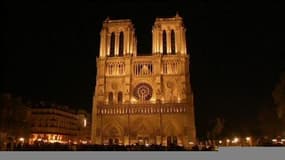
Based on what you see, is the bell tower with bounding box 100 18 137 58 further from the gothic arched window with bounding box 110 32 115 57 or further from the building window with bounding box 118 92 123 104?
the building window with bounding box 118 92 123 104

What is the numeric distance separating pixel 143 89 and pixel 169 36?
13.3 meters

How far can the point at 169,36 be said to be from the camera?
76.4 meters

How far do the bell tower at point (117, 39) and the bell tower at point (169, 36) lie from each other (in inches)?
211

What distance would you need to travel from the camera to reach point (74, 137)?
3903 inches

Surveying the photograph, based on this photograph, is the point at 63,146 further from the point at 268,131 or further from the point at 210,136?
the point at 210,136

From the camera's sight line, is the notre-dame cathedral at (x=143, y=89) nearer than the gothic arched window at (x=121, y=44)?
Yes

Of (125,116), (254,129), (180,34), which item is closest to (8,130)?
(125,116)

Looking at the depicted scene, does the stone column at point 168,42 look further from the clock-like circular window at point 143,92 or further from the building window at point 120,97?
the building window at point 120,97

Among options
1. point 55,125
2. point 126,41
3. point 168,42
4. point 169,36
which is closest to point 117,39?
point 126,41

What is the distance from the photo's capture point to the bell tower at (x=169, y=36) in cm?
7519

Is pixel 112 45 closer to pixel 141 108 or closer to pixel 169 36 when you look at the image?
pixel 169 36

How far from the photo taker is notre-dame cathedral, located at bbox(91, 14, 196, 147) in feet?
226

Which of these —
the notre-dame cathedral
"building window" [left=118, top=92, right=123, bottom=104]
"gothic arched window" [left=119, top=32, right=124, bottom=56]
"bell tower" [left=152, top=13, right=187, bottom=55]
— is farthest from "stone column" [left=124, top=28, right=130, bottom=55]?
"building window" [left=118, top=92, right=123, bottom=104]

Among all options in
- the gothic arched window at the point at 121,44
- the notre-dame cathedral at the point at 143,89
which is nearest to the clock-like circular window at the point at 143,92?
the notre-dame cathedral at the point at 143,89
